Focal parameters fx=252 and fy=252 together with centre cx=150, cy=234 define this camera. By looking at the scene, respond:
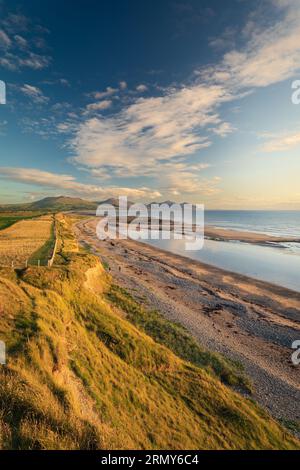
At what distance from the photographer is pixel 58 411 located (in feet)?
24.4

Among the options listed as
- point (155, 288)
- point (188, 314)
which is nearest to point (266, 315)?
point (188, 314)

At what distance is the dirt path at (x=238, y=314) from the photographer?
16641mm

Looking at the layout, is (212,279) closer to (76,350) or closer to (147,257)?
(147,257)

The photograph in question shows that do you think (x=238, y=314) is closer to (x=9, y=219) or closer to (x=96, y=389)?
(x=96, y=389)

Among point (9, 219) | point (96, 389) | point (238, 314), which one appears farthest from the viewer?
point (9, 219)

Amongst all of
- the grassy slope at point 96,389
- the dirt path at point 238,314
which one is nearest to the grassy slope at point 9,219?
the dirt path at point 238,314

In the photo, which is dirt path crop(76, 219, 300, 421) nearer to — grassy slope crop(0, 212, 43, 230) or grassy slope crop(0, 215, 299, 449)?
grassy slope crop(0, 215, 299, 449)

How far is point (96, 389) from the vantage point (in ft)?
35.2

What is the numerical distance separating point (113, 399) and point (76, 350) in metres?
3.14

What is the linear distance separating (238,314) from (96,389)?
2086cm

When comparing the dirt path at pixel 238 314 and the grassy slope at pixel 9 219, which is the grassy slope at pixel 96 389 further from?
the grassy slope at pixel 9 219

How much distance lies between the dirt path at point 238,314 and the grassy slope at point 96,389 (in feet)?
10.2

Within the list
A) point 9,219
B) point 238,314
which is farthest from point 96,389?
point 9,219
